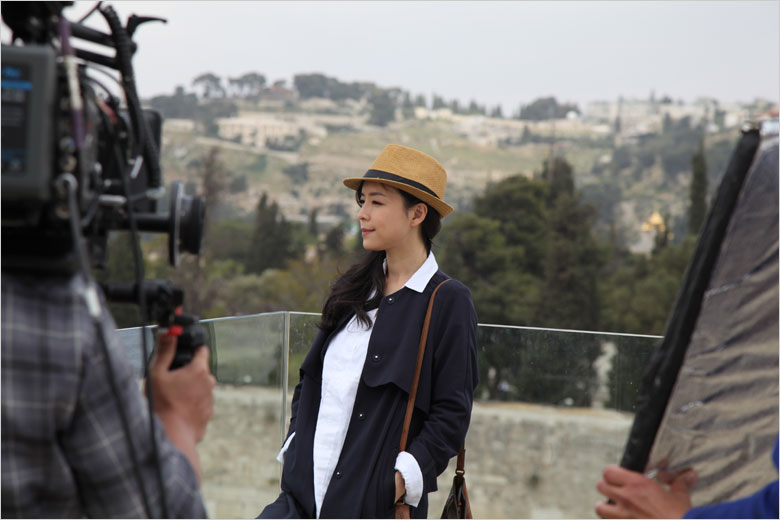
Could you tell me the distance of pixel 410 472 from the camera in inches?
86.0

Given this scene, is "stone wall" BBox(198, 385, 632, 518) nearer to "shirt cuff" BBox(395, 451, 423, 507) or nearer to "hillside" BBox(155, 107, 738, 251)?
"shirt cuff" BBox(395, 451, 423, 507)

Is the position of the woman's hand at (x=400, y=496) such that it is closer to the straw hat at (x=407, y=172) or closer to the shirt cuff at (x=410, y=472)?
the shirt cuff at (x=410, y=472)

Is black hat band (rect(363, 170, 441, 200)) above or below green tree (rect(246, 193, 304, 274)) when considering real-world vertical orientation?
above

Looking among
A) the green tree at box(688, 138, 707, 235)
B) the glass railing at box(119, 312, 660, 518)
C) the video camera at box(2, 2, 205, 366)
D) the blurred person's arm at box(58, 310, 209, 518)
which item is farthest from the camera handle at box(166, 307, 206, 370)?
the green tree at box(688, 138, 707, 235)

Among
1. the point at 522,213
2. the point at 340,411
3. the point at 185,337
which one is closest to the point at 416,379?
the point at 340,411

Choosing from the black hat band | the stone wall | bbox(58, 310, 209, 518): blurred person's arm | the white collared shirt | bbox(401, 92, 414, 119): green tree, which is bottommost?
the stone wall

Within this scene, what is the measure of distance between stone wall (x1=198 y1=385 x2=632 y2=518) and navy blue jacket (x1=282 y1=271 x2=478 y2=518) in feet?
4.55

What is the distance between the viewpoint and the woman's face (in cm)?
244

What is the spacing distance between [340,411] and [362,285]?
1.27 feet

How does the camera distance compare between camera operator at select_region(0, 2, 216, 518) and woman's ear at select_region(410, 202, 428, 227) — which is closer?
camera operator at select_region(0, 2, 216, 518)

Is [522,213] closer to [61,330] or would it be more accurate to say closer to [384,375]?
[384,375]

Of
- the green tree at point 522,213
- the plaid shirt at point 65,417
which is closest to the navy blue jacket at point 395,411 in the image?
the plaid shirt at point 65,417

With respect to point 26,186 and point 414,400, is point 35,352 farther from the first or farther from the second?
point 414,400

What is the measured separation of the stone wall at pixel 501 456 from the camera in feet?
12.4
